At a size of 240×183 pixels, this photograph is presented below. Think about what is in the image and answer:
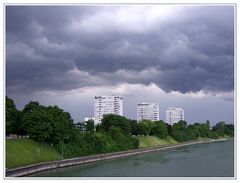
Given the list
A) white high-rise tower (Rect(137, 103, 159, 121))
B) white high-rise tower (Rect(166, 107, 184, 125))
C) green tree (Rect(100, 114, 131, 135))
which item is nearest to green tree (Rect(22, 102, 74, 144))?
green tree (Rect(100, 114, 131, 135))

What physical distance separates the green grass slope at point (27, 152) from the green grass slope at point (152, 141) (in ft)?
35.1

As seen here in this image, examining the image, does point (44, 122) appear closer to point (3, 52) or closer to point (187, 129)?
point (3, 52)

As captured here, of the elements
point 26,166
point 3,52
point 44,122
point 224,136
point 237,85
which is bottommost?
point 224,136

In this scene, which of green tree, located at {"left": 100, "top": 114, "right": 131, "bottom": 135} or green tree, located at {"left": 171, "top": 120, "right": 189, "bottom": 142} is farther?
green tree, located at {"left": 171, "top": 120, "right": 189, "bottom": 142}

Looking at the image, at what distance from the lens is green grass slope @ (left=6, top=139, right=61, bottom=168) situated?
12367 mm

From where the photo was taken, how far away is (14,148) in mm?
13383

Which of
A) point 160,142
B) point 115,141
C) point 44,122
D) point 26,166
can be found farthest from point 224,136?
point 26,166

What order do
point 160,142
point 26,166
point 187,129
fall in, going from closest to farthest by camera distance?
point 26,166
point 160,142
point 187,129

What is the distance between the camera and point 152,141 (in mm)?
27922

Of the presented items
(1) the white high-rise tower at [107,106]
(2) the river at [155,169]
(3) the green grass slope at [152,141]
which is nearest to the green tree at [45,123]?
(2) the river at [155,169]

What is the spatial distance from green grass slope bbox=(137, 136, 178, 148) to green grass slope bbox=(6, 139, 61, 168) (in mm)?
10693

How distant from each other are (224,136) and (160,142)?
56.5 feet

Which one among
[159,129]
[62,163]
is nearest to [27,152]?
[62,163]

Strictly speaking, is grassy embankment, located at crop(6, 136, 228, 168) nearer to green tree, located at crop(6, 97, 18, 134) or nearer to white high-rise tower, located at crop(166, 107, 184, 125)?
green tree, located at crop(6, 97, 18, 134)
